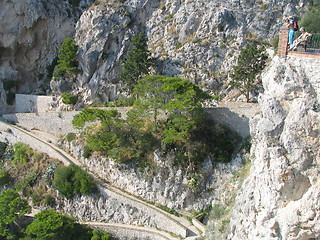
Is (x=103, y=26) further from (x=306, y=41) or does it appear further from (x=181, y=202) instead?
(x=306, y=41)

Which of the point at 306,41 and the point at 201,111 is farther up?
the point at 306,41

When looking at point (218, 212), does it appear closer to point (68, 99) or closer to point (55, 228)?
point (55, 228)

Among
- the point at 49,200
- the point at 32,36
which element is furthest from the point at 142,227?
the point at 32,36

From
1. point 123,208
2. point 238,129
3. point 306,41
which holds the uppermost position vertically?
point 306,41

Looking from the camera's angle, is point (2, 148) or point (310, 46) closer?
point (310, 46)

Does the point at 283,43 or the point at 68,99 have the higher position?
the point at 283,43

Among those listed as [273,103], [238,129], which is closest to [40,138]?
[238,129]
